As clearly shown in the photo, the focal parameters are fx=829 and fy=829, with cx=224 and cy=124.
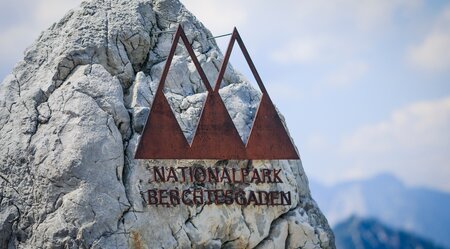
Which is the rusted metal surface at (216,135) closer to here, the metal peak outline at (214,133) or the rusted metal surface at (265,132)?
the metal peak outline at (214,133)

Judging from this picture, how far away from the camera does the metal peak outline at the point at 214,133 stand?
47.0ft

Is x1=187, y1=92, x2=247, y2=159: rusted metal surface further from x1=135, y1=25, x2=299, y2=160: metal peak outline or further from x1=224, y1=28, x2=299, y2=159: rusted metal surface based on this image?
x1=224, y1=28, x2=299, y2=159: rusted metal surface

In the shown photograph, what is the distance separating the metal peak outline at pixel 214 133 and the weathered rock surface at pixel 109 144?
237 millimetres

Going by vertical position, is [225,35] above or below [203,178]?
above

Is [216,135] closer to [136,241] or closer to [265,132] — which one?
[265,132]

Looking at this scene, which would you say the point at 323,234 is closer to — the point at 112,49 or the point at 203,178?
the point at 203,178

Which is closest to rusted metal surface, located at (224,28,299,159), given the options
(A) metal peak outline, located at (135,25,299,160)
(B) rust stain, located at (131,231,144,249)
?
(A) metal peak outline, located at (135,25,299,160)

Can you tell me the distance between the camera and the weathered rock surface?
13695 mm

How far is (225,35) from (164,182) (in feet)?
10.8

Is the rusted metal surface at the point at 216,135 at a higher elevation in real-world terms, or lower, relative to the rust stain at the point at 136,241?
higher

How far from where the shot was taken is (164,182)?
14.3 meters

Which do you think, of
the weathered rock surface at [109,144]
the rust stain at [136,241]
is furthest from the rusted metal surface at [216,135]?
the rust stain at [136,241]

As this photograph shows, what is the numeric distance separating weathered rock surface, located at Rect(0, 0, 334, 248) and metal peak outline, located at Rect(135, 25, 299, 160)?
0.78ft

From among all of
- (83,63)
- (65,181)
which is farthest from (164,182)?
(83,63)
